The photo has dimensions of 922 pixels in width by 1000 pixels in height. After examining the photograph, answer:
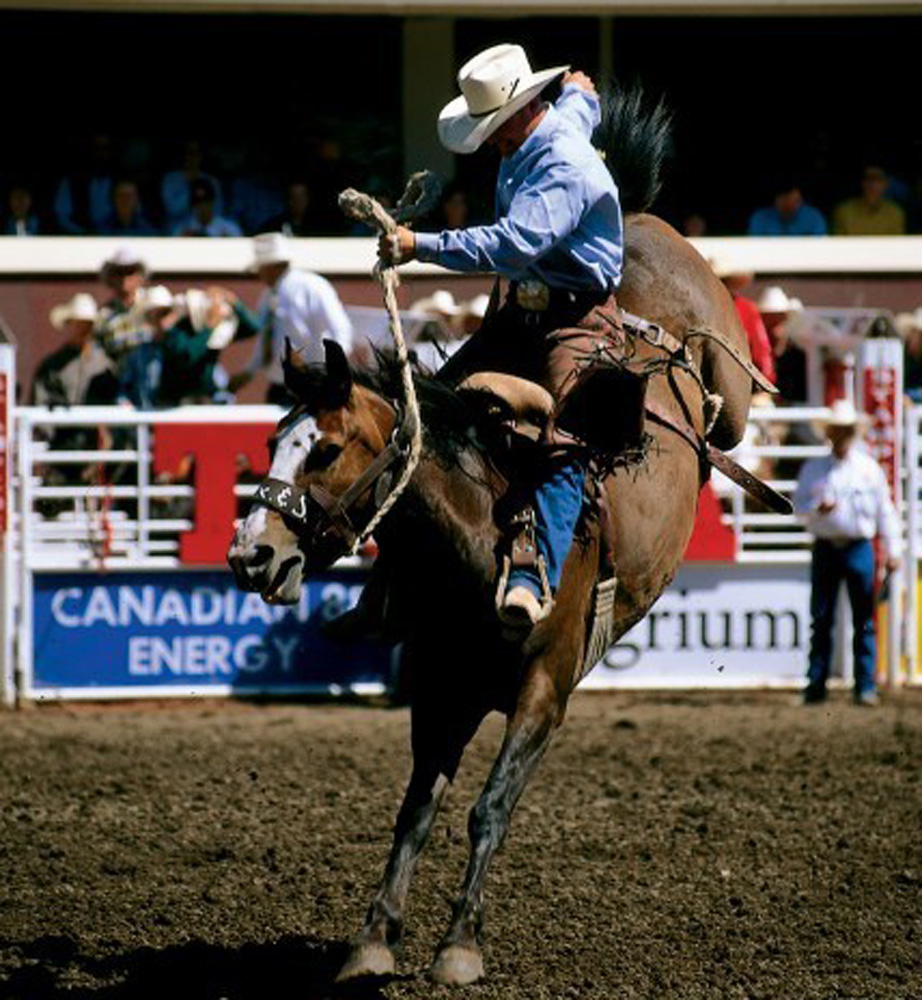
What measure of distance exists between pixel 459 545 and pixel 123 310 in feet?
21.0

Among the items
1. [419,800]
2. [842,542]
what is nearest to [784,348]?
[842,542]

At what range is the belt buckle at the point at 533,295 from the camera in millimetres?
5820

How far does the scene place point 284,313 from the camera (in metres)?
11.0

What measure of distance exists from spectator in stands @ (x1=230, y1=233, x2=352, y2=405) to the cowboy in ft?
15.8

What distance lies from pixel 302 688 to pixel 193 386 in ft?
5.60

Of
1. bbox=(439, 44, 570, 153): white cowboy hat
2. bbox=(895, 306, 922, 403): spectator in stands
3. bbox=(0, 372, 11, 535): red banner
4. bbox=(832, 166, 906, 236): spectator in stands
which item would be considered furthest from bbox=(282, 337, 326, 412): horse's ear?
bbox=(832, 166, 906, 236): spectator in stands

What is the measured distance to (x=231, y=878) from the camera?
22.2ft

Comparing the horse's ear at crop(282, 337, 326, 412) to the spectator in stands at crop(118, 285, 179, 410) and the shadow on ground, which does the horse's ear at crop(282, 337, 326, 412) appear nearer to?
the shadow on ground

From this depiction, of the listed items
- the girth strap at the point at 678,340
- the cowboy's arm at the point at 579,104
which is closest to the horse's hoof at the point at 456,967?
the girth strap at the point at 678,340

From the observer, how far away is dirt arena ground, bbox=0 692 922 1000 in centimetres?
569

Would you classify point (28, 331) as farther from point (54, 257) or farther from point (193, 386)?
point (193, 386)

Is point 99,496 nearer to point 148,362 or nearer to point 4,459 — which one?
point 4,459

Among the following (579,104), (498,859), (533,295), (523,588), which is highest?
(579,104)

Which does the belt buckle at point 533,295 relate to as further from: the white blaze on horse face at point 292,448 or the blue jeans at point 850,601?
the blue jeans at point 850,601
